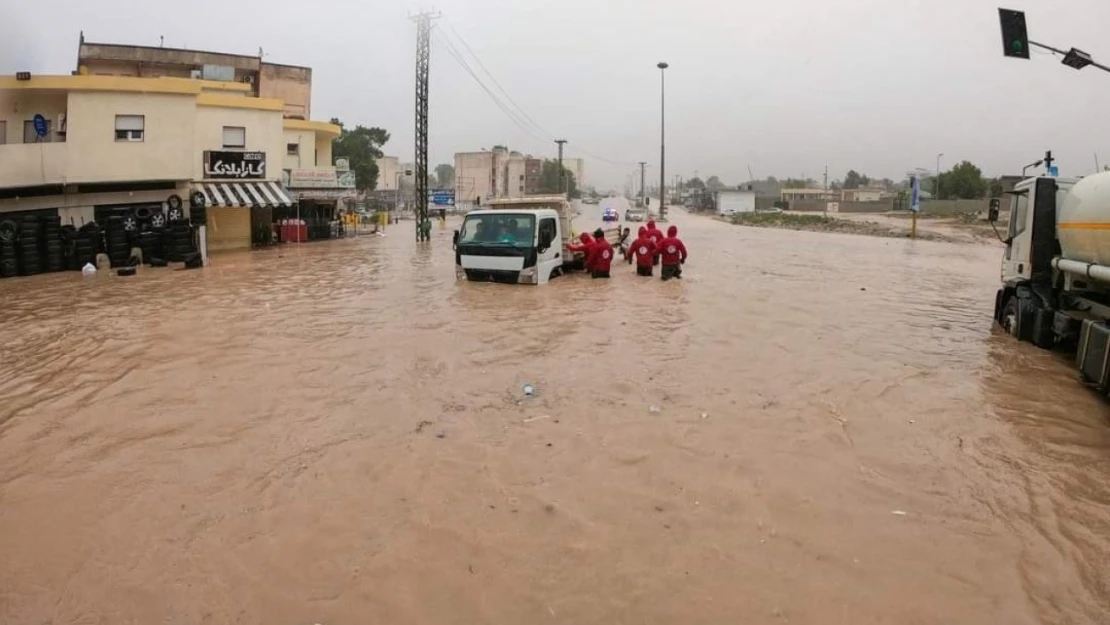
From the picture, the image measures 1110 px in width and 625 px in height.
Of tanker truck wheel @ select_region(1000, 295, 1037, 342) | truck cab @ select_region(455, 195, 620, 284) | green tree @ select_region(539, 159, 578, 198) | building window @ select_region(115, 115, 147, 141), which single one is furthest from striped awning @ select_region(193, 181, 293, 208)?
green tree @ select_region(539, 159, 578, 198)

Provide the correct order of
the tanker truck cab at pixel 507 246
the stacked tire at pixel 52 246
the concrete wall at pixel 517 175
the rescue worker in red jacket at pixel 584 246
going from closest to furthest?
the tanker truck cab at pixel 507 246 < the rescue worker in red jacket at pixel 584 246 < the stacked tire at pixel 52 246 < the concrete wall at pixel 517 175

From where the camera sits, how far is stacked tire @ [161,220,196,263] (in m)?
22.6

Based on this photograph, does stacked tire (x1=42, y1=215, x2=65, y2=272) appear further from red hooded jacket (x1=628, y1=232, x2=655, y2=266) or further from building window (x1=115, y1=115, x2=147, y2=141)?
red hooded jacket (x1=628, y1=232, x2=655, y2=266)

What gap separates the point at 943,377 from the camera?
8562 millimetres

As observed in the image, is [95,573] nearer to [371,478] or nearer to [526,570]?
[371,478]

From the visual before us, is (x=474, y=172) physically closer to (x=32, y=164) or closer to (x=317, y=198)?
(x=317, y=198)

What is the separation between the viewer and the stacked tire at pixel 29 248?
1966 cm

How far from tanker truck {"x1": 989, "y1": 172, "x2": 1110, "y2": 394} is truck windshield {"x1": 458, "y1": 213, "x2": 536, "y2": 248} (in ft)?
29.7

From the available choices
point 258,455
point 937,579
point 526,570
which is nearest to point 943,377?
point 937,579

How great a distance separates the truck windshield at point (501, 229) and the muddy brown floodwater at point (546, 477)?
4855 millimetres

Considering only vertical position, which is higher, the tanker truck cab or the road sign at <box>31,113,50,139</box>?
the road sign at <box>31,113,50,139</box>

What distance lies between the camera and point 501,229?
53.2 ft

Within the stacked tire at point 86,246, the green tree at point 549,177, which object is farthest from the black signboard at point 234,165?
the green tree at point 549,177

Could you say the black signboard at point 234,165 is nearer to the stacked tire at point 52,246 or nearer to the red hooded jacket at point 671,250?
the stacked tire at point 52,246
